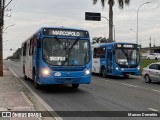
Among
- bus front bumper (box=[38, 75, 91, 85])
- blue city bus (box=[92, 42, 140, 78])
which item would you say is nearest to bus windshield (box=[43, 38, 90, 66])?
bus front bumper (box=[38, 75, 91, 85])

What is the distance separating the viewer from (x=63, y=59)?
637 inches

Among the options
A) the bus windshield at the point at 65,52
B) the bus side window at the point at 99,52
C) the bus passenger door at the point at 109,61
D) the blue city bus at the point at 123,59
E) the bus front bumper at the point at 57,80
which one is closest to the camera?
the bus front bumper at the point at 57,80

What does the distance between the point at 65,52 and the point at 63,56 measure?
0.71 feet

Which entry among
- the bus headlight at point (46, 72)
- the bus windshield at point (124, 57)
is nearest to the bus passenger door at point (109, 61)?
the bus windshield at point (124, 57)

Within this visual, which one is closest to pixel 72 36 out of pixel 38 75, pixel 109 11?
pixel 38 75

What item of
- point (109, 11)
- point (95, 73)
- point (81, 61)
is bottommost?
point (95, 73)

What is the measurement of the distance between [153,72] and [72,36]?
8.28 m

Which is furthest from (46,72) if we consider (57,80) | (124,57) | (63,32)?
(124,57)

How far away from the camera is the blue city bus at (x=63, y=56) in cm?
1603

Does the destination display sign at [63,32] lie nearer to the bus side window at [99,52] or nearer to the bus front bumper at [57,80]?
the bus front bumper at [57,80]

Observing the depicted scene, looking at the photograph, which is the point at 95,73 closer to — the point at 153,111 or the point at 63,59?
the point at 63,59

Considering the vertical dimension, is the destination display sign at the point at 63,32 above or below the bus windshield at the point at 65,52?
above

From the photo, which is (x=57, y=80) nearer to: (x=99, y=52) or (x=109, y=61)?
(x=109, y=61)

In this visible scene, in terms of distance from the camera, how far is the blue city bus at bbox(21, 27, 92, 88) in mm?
16031
